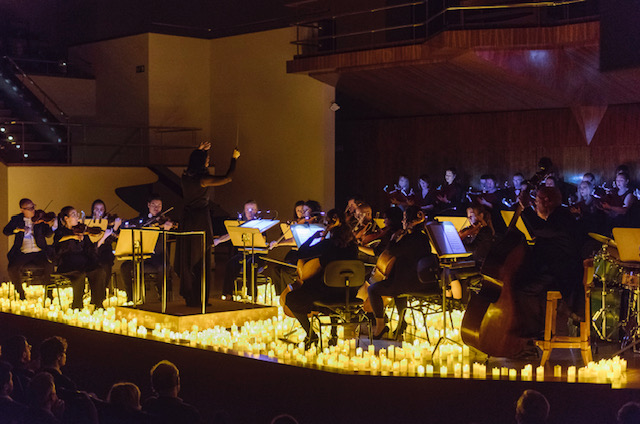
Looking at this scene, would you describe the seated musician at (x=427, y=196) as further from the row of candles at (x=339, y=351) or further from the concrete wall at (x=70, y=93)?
the concrete wall at (x=70, y=93)

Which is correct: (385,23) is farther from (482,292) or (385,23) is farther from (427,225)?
(482,292)

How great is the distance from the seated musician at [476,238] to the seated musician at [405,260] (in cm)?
54

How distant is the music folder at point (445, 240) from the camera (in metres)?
7.00

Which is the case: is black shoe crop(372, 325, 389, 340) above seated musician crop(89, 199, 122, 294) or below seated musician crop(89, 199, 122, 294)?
below

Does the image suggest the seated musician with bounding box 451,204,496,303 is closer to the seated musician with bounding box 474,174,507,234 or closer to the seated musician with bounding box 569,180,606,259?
the seated musician with bounding box 474,174,507,234

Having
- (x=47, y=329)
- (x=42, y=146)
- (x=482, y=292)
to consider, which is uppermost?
(x=42, y=146)

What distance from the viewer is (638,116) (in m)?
10.9

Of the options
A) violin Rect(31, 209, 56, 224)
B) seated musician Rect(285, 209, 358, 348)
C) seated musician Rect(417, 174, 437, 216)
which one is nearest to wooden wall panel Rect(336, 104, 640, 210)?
seated musician Rect(417, 174, 437, 216)

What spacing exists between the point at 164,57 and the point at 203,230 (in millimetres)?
8169

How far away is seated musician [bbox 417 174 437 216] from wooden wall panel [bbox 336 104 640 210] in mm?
986

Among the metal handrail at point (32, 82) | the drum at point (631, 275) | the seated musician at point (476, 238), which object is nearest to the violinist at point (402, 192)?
the seated musician at point (476, 238)

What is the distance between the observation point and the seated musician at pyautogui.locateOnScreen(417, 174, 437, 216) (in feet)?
38.5

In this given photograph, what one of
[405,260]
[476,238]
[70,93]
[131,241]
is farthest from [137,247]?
[70,93]

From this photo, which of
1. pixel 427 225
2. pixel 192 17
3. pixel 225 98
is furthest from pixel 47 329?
pixel 192 17
